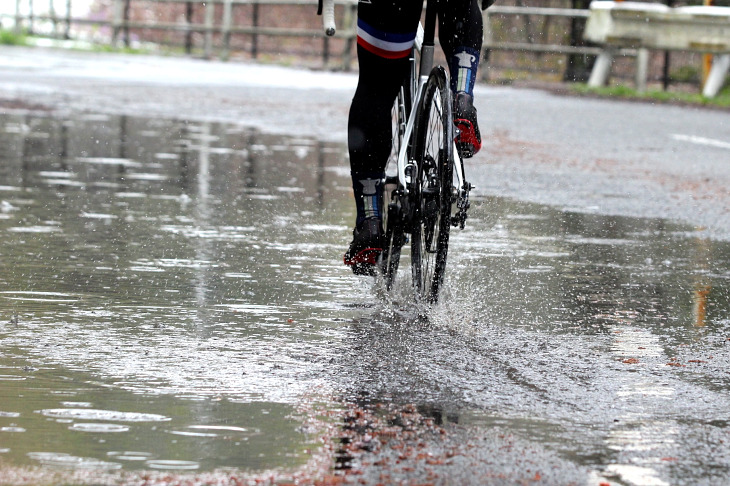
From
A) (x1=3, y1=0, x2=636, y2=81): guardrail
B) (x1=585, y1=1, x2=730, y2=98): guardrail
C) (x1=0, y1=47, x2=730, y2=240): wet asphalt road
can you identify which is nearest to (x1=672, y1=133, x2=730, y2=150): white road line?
(x1=0, y1=47, x2=730, y2=240): wet asphalt road

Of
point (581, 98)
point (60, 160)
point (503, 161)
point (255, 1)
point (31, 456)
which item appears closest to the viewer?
point (31, 456)

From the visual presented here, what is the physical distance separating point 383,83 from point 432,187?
464 millimetres

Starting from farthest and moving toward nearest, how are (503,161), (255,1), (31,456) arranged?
(255,1) < (503,161) < (31,456)

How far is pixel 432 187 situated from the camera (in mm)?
4902

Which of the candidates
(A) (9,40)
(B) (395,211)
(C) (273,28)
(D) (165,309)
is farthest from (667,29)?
(A) (9,40)

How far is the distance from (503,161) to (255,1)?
17.5 metres

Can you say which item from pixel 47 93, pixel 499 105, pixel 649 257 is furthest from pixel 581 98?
pixel 649 257

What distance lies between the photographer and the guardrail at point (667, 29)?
17.7 m

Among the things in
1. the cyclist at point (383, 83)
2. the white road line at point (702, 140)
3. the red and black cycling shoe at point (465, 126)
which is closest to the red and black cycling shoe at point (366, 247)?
the cyclist at point (383, 83)

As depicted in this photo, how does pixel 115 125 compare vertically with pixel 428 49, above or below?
below

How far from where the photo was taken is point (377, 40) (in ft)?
16.4

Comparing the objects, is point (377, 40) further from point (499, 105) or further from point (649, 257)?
point (499, 105)

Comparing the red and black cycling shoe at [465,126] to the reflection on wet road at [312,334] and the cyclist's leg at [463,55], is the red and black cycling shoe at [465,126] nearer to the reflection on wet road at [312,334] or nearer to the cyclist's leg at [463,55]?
the cyclist's leg at [463,55]

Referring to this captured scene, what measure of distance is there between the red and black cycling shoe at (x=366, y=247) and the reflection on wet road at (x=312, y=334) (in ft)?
0.39
